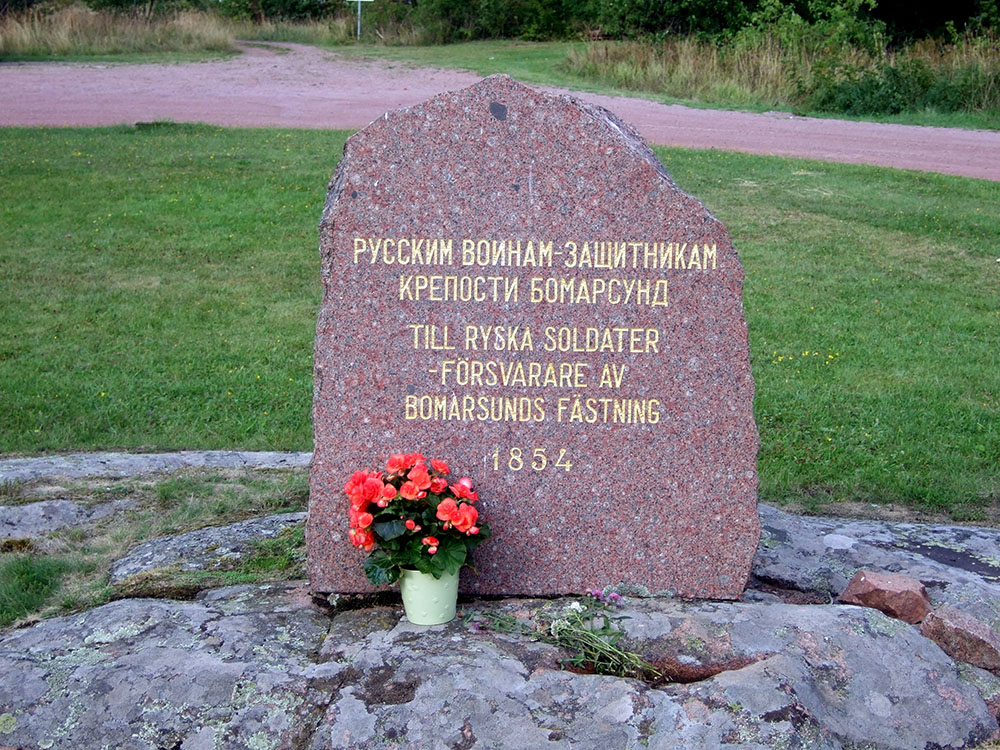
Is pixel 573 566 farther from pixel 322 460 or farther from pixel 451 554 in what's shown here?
pixel 322 460

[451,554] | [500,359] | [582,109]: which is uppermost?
[582,109]

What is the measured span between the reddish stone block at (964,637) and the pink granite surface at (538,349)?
0.70m

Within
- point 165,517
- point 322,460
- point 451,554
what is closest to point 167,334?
point 165,517

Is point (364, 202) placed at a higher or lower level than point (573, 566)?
higher

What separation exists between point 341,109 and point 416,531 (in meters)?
14.4

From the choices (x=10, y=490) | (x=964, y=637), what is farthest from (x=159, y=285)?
(x=964, y=637)

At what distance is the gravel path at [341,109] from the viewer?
14703 millimetres

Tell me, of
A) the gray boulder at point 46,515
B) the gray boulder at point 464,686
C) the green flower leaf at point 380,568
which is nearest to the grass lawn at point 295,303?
the gray boulder at point 46,515

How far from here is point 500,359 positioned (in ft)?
13.9

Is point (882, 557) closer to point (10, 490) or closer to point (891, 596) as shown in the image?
point (891, 596)

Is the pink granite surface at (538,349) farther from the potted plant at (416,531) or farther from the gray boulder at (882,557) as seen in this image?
the gray boulder at (882,557)

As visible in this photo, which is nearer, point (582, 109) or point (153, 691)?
point (153, 691)

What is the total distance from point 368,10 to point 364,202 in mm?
32849

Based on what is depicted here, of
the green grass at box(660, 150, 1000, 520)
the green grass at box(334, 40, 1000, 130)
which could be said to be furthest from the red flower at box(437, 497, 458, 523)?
the green grass at box(334, 40, 1000, 130)
